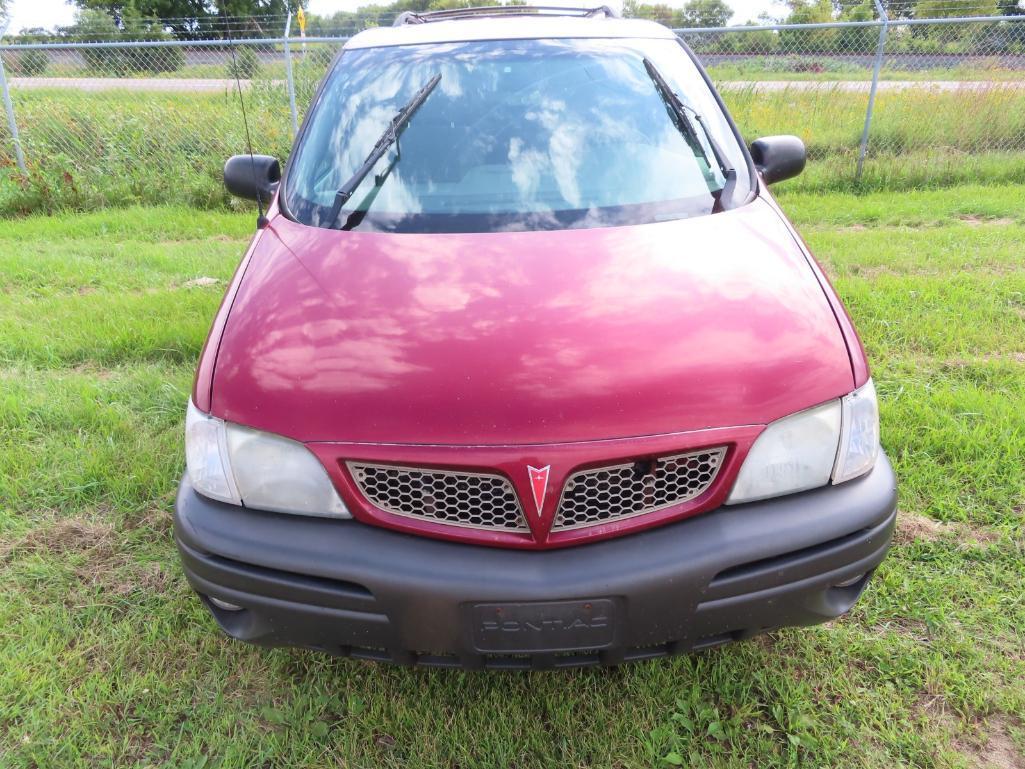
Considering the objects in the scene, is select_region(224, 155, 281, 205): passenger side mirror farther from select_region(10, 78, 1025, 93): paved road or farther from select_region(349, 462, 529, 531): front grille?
select_region(10, 78, 1025, 93): paved road

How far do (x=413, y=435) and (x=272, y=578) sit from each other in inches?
17.3

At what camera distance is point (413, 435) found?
4.93 feet

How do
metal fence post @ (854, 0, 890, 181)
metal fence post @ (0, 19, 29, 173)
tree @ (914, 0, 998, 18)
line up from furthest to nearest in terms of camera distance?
tree @ (914, 0, 998, 18)
metal fence post @ (0, 19, 29, 173)
metal fence post @ (854, 0, 890, 181)

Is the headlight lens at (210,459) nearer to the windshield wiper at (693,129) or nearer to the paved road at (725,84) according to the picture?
the windshield wiper at (693,129)

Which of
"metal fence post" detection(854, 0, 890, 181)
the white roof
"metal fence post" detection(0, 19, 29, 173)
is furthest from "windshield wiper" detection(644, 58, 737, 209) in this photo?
"metal fence post" detection(0, 19, 29, 173)

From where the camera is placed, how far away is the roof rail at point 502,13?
332 cm

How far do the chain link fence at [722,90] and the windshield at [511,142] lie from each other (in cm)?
509

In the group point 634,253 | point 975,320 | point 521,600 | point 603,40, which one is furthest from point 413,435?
point 975,320

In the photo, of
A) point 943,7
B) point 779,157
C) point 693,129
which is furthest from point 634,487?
point 943,7

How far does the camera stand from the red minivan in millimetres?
1496

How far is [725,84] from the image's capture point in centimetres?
815

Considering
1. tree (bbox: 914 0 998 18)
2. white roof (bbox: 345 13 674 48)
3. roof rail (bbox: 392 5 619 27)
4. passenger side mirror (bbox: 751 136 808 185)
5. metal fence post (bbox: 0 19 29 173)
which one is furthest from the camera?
tree (bbox: 914 0 998 18)

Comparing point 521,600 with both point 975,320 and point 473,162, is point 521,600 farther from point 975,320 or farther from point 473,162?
point 975,320

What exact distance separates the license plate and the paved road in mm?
7420
